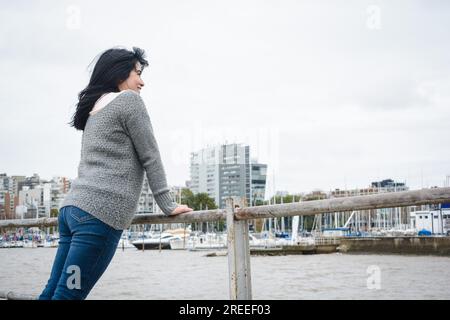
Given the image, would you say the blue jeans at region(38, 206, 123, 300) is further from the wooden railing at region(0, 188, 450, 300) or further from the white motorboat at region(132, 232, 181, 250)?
the white motorboat at region(132, 232, 181, 250)

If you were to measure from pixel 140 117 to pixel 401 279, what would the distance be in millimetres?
28773

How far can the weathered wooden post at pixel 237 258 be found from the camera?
2762mm

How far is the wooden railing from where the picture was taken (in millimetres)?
2316

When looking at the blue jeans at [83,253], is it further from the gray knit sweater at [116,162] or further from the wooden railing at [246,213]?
the wooden railing at [246,213]

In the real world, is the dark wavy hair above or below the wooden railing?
above

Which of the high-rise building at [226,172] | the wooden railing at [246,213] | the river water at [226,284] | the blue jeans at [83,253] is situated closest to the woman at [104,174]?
the blue jeans at [83,253]

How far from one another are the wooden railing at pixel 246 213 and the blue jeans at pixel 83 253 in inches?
25.1

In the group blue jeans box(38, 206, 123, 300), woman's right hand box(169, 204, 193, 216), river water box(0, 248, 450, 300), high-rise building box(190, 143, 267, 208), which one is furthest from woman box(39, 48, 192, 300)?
high-rise building box(190, 143, 267, 208)

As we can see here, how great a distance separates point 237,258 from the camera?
2.79 meters

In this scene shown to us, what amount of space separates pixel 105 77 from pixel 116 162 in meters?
0.52

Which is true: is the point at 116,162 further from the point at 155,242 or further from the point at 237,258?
the point at 155,242

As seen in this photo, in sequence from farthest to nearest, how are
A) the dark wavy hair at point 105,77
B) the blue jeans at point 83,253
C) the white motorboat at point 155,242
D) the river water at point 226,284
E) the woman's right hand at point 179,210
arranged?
the white motorboat at point 155,242
the river water at point 226,284
the woman's right hand at point 179,210
the dark wavy hair at point 105,77
the blue jeans at point 83,253

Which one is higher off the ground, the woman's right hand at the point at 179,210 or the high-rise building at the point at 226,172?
the high-rise building at the point at 226,172
